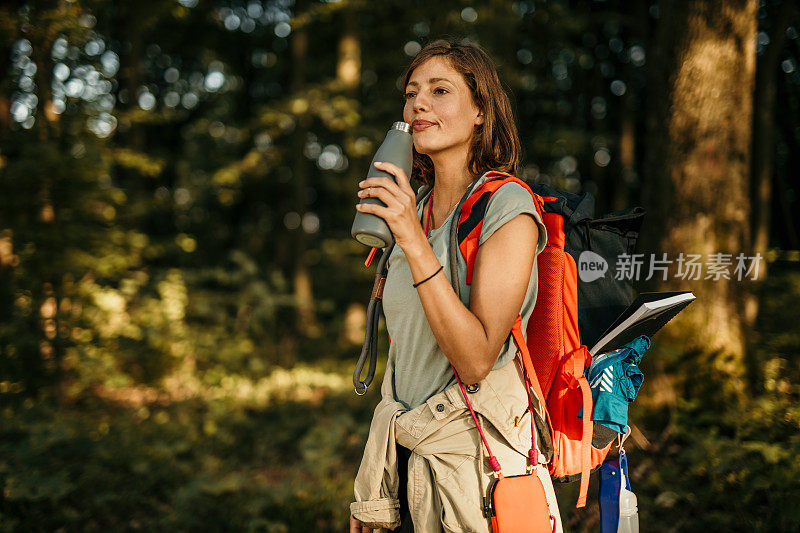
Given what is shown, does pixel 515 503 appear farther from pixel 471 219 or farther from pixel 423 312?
pixel 471 219

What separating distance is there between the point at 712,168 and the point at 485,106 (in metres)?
3.42

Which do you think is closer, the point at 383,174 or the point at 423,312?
the point at 383,174

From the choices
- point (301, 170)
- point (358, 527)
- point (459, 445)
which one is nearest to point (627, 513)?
point (459, 445)

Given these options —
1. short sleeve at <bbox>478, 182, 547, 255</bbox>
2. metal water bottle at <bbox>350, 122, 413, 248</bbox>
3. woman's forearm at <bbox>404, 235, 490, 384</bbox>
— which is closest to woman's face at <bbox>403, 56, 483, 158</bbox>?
metal water bottle at <bbox>350, 122, 413, 248</bbox>

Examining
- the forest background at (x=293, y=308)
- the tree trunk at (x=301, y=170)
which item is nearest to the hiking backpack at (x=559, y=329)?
the forest background at (x=293, y=308)

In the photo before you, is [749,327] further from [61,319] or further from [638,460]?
[61,319]

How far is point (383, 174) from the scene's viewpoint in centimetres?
148

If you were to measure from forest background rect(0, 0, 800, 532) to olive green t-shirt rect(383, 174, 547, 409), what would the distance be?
663 mm

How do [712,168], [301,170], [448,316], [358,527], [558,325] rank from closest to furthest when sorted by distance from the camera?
[448,316] < [558,325] < [358,527] < [712,168] < [301,170]

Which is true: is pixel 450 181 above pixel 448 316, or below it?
above

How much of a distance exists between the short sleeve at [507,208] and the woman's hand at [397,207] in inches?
7.9

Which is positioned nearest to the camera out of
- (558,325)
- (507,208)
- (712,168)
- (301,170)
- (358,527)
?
(507,208)

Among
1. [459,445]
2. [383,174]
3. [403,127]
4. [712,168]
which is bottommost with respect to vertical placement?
[459,445]

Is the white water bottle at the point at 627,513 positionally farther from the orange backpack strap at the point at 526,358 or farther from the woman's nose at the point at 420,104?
the woman's nose at the point at 420,104
